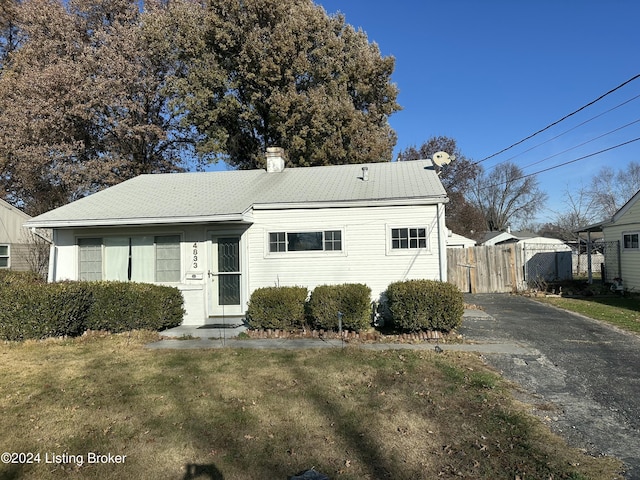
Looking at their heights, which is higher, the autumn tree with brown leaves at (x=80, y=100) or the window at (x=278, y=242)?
the autumn tree with brown leaves at (x=80, y=100)

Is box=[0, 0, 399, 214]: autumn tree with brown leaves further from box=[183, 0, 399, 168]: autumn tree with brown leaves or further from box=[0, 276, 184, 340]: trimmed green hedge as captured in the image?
box=[0, 276, 184, 340]: trimmed green hedge

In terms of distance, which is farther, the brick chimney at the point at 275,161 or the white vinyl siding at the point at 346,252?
the brick chimney at the point at 275,161

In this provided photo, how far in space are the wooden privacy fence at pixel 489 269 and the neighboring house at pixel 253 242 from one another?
25.4 ft

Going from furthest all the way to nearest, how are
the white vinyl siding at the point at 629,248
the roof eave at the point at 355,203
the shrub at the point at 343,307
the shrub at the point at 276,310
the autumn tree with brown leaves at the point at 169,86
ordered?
the autumn tree with brown leaves at the point at 169,86
the white vinyl siding at the point at 629,248
the roof eave at the point at 355,203
the shrub at the point at 276,310
the shrub at the point at 343,307

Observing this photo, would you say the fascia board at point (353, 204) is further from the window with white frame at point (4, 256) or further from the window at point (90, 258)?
the window with white frame at point (4, 256)

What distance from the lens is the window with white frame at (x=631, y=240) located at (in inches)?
623

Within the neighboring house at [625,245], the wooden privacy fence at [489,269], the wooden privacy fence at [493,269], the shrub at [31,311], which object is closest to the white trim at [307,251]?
the shrub at [31,311]

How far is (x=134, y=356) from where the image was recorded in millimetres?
7125

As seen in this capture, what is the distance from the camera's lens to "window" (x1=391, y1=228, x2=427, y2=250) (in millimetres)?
9836

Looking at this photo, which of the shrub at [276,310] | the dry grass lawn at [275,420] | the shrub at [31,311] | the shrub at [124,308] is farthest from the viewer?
the shrub at [124,308]

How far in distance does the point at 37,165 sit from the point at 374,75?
54.3 feet

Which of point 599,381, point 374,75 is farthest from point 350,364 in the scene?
point 374,75

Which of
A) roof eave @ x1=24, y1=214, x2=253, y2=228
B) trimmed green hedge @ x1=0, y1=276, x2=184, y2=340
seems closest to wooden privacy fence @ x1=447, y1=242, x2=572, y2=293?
roof eave @ x1=24, y1=214, x2=253, y2=228

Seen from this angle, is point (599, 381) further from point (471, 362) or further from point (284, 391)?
point (284, 391)
